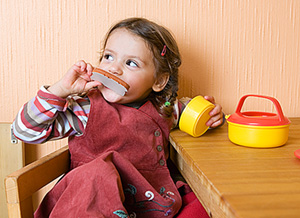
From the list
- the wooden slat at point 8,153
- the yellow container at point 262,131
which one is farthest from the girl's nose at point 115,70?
the wooden slat at point 8,153

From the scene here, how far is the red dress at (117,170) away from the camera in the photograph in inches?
27.3

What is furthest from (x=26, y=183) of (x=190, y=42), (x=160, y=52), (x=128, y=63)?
(x=190, y=42)

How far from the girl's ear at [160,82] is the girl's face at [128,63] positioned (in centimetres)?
5

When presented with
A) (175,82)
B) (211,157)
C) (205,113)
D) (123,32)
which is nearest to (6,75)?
(123,32)

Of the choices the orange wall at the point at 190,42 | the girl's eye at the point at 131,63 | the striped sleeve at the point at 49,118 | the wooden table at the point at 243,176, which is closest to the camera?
the wooden table at the point at 243,176

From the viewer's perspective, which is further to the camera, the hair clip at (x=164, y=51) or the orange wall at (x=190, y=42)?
the orange wall at (x=190, y=42)

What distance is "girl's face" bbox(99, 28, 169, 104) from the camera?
0.89 meters

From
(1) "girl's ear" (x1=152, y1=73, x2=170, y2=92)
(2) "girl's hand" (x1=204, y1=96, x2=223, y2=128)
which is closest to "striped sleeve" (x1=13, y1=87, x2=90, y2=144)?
(1) "girl's ear" (x1=152, y1=73, x2=170, y2=92)

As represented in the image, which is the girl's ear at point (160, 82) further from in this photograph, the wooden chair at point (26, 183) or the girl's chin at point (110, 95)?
the wooden chair at point (26, 183)

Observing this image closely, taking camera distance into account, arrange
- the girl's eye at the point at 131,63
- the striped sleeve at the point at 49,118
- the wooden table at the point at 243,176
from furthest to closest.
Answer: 1. the girl's eye at the point at 131,63
2. the striped sleeve at the point at 49,118
3. the wooden table at the point at 243,176

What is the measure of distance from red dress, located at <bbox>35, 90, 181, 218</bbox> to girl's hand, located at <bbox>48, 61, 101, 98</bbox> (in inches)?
2.1

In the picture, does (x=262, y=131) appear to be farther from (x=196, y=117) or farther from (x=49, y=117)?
(x=49, y=117)

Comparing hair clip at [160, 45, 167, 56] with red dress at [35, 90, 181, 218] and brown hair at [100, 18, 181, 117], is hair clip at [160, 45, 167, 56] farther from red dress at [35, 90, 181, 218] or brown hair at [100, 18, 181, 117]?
red dress at [35, 90, 181, 218]

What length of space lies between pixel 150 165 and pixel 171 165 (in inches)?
8.0
